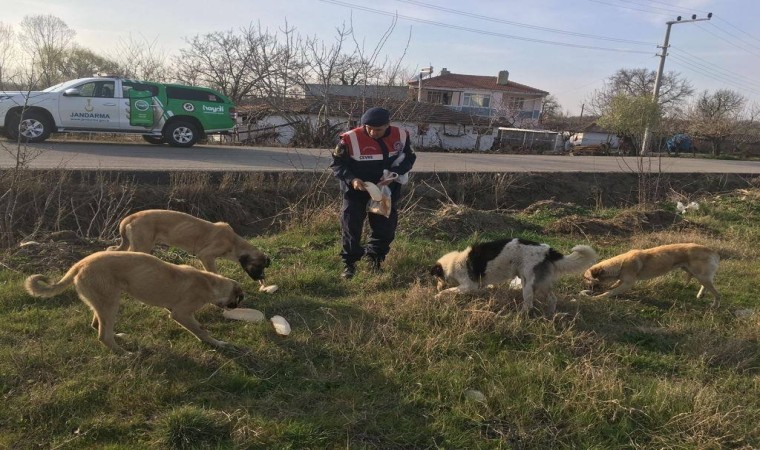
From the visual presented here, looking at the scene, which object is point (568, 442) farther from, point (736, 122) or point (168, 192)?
point (736, 122)

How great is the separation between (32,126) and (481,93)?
176 ft

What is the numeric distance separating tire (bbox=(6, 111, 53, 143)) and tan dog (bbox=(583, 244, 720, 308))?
1476 centimetres

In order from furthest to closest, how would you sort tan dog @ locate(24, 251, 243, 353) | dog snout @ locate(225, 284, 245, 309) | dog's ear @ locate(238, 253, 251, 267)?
dog's ear @ locate(238, 253, 251, 267) → dog snout @ locate(225, 284, 245, 309) → tan dog @ locate(24, 251, 243, 353)

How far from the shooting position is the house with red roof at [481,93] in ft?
196

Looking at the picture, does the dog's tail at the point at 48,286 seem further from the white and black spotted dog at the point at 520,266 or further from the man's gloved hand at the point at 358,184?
the white and black spotted dog at the point at 520,266

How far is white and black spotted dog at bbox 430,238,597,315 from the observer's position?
17.3ft

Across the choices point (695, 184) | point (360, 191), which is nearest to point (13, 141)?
point (360, 191)

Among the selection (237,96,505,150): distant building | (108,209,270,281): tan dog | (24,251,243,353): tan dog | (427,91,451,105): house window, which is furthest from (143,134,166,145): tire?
(427,91,451,105): house window

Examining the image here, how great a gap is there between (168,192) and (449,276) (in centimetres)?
618

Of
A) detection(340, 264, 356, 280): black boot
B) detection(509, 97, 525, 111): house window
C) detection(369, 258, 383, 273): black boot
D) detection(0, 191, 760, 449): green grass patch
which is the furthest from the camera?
detection(509, 97, 525, 111): house window

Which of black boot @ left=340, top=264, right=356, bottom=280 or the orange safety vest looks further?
black boot @ left=340, top=264, right=356, bottom=280

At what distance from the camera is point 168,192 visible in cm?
940

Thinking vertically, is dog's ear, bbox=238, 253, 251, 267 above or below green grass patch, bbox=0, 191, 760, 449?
above

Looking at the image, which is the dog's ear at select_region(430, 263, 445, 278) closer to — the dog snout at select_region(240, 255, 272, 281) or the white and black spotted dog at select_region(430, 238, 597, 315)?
the white and black spotted dog at select_region(430, 238, 597, 315)
